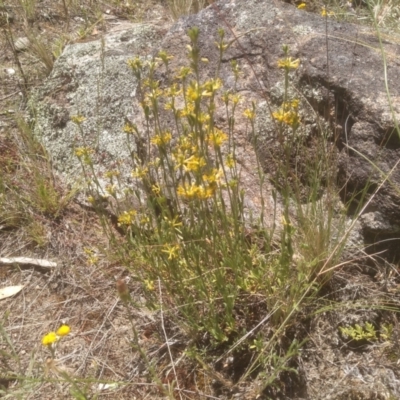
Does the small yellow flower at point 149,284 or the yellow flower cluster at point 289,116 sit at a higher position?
the yellow flower cluster at point 289,116

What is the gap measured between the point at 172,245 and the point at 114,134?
1.26 metres

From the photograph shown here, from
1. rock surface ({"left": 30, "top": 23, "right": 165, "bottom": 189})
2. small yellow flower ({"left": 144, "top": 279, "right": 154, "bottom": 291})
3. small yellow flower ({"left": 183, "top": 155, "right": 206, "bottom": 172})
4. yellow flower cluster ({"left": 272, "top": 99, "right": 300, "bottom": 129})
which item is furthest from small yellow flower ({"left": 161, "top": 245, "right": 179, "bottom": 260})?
rock surface ({"left": 30, "top": 23, "right": 165, "bottom": 189})

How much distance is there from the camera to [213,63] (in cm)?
273

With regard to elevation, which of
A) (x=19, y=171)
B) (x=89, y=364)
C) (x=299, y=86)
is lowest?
(x=89, y=364)

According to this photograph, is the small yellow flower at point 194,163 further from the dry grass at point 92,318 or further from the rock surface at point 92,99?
the rock surface at point 92,99

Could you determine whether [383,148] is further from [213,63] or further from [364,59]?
[213,63]

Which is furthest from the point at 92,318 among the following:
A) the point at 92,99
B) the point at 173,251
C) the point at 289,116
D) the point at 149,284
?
the point at 92,99

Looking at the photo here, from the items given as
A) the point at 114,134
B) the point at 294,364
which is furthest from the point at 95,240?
the point at 294,364

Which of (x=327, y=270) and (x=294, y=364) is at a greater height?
(x=327, y=270)

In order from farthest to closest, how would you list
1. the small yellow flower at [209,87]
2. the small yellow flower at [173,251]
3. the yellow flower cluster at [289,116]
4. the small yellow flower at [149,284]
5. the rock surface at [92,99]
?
the rock surface at [92,99], the small yellow flower at [149,284], the small yellow flower at [173,251], the yellow flower cluster at [289,116], the small yellow flower at [209,87]

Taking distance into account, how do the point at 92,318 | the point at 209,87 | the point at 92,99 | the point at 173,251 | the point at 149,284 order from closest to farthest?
the point at 209,87, the point at 173,251, the point at 149,284, the point at 92,318, the point at 92,99

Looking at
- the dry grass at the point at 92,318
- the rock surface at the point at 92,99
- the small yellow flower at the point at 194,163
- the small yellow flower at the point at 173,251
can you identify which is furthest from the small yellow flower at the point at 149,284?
the rock surface at the point at 92,99

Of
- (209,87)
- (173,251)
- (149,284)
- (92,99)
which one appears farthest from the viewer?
(92,99)

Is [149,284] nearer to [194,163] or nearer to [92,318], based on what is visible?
[92,318]
